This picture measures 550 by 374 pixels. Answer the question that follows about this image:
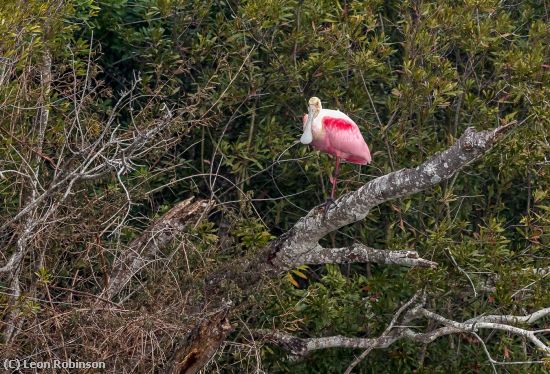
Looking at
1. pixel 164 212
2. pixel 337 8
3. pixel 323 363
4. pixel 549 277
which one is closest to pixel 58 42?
pixel 164 212

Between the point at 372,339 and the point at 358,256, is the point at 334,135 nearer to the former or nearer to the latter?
the point at 358,256

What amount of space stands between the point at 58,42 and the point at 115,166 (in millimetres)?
2117

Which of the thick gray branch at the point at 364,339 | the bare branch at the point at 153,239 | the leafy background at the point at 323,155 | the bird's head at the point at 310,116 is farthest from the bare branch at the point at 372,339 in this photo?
the bird's head at the point at 310,116

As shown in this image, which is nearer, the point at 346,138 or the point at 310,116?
the point at 346,138

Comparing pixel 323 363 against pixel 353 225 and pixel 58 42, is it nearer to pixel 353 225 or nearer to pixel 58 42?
pixel 353 225

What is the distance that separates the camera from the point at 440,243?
9.92 metres

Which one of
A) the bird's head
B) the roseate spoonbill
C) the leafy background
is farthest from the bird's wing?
the leafy background

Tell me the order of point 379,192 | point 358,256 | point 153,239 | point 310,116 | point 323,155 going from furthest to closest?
point 323,155 < point 310,116 < point 153,239 < point 358,256 < point 379,192

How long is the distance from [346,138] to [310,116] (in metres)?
0.58

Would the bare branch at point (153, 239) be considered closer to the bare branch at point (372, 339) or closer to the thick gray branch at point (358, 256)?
the thick gray branch at point (358, 256)

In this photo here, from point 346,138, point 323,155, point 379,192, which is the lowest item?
point 323,155

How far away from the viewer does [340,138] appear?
9938mm

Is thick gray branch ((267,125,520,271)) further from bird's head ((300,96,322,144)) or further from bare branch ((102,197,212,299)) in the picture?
bird's head ((300,96,322,144))

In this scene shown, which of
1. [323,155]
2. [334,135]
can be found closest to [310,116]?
[334,135]
